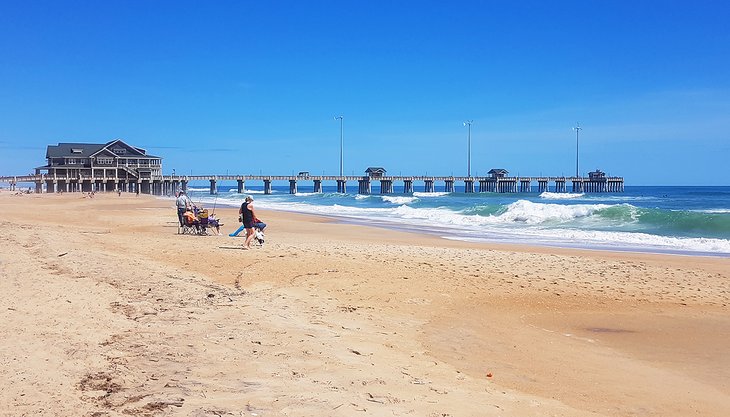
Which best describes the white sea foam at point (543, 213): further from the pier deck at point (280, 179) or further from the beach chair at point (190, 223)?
the pier deck at point (280, 179)

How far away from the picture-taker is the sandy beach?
439 centimetres

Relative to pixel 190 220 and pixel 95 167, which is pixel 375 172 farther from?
pixel 190 220

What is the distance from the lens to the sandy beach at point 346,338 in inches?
173

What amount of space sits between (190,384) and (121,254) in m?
8.42

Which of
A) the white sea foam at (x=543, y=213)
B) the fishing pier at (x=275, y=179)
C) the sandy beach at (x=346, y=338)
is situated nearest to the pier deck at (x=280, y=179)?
the fishing pier at (x=275, y=179)

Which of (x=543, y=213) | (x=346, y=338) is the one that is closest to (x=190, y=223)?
(x=346, y=338)

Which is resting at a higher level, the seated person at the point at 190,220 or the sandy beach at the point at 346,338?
the seated person at the point at 190,220

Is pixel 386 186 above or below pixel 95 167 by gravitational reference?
below

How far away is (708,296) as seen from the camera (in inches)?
403

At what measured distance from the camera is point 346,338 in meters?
6.25

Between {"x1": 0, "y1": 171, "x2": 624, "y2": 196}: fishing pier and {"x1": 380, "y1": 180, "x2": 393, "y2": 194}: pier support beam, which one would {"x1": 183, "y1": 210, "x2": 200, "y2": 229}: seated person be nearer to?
{"x1": 0, "y1": 171, "x2": 624, "y2": 196}: fishing pier

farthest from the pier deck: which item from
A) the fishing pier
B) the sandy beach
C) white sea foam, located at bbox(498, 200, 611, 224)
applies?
the sandy beach

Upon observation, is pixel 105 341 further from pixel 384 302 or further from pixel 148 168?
pixel 148 168

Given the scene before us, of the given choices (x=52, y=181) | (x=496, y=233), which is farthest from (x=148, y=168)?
(x=496, y=233)
